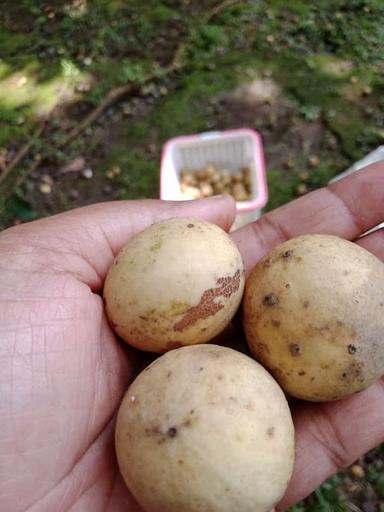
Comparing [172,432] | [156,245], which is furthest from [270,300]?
[172,432]

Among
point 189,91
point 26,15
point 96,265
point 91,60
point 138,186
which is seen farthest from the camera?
point 26,15

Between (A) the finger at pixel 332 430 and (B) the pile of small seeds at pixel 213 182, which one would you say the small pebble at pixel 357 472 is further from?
(B) the pile of small seeds at pixel 213 182

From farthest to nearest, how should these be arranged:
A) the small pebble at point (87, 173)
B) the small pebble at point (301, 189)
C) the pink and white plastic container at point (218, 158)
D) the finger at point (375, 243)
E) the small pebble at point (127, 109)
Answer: the small pebble at point (127, 109), the small pebble at point (87, 173), the small pebble at point (301, 189), the pink and white plastic container at point (218, 158), the finger at point (375, 243)

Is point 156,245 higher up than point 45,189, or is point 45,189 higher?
point 156,245

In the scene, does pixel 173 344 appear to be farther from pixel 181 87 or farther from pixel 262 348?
pixel 181 87

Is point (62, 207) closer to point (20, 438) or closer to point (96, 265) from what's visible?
point (96, 265)

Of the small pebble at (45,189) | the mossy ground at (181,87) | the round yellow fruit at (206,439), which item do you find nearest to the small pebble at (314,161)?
the mossy ground at (181,87)

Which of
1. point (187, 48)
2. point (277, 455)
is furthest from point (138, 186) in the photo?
point (277, 455)
